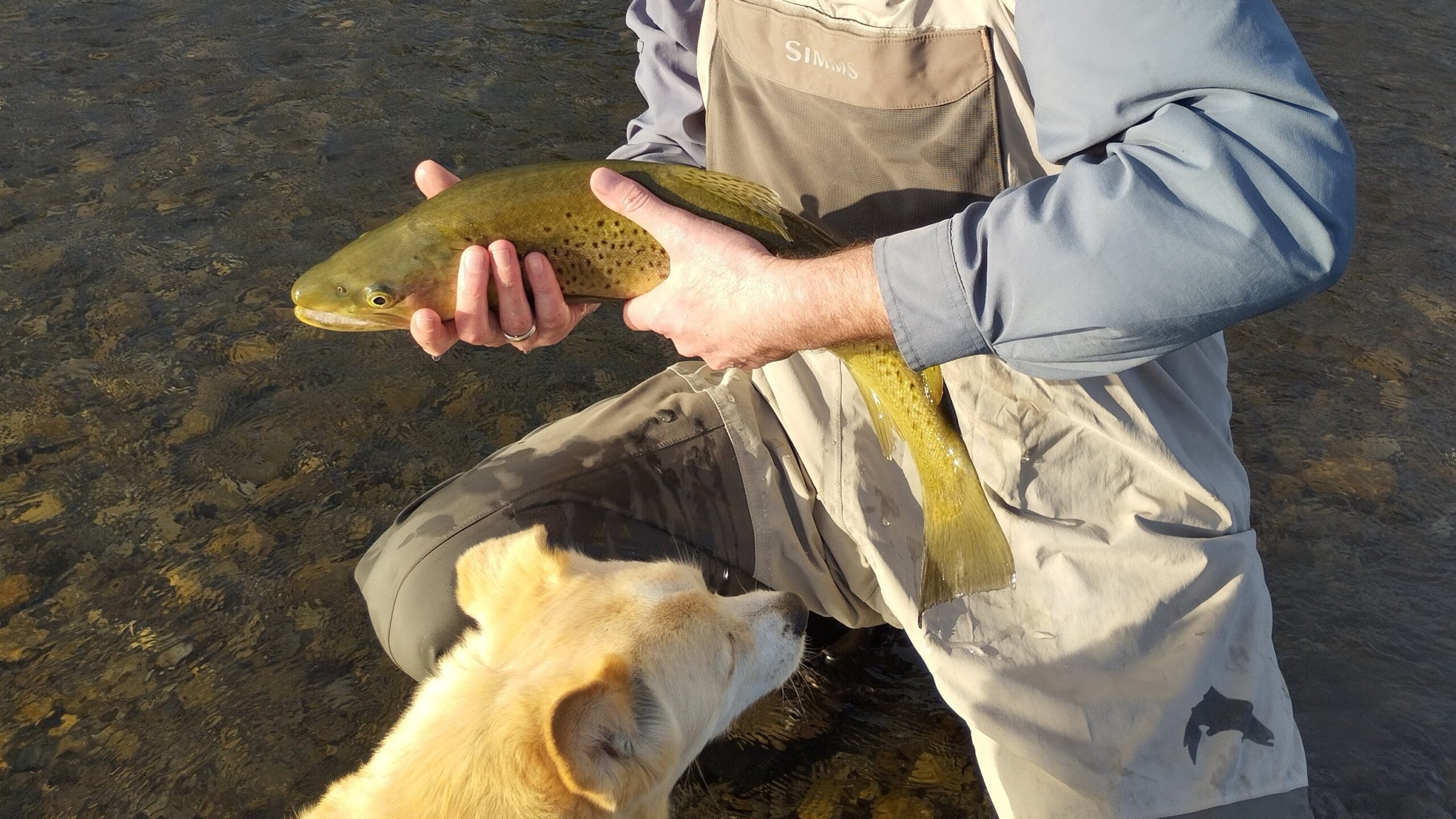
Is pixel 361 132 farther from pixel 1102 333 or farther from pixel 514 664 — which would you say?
pixel 1102 333

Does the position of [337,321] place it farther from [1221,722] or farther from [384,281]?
[1221,722]

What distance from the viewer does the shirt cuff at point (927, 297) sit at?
2217mm

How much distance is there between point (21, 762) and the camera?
2934mm

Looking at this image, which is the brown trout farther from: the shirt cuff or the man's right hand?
the shirt cuff

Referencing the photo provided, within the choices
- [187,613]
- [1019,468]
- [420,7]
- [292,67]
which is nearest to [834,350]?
[1019,468]

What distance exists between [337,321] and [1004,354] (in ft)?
5.25

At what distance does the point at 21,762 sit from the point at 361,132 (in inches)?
148

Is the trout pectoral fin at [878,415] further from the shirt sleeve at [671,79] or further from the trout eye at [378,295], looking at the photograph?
A: the trout eye at [378,295]

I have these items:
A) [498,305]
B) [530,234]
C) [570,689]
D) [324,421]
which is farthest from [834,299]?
[324,421]

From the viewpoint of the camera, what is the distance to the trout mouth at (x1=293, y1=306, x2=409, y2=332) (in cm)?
266

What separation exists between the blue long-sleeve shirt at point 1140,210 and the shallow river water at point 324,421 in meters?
1.49

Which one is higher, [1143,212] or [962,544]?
[1143,212]

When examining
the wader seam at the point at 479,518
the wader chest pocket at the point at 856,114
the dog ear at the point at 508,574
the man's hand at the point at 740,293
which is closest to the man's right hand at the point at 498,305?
the man's hand at the point at 740,293

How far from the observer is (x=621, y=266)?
268 cm
